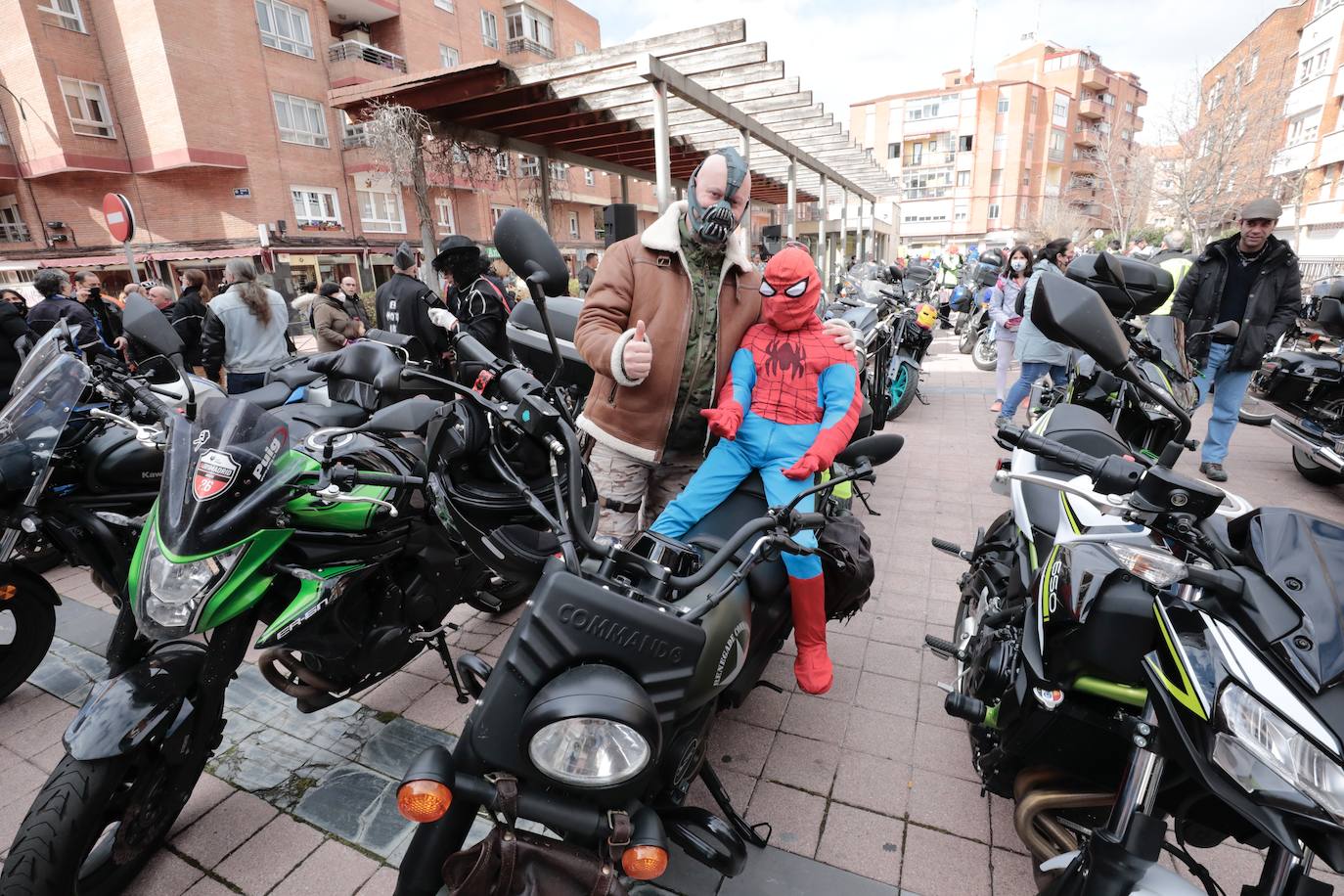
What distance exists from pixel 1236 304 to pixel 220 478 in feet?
21.5

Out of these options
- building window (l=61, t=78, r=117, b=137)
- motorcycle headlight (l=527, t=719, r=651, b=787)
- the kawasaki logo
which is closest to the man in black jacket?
the kawasaki logo

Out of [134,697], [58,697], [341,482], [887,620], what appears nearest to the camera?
[134,697]

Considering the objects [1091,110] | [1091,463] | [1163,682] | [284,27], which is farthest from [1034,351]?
[1091,110]

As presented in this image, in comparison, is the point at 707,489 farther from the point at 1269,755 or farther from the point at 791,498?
the point at 1269,755

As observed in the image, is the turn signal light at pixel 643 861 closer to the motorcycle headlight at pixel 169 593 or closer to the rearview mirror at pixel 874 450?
the rearview mirror at pixel 874 450

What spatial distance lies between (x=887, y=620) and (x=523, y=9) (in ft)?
110

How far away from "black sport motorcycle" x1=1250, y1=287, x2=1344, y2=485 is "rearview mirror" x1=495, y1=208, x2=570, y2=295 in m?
5.23

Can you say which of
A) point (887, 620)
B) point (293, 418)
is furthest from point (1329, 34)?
point (293, 418)

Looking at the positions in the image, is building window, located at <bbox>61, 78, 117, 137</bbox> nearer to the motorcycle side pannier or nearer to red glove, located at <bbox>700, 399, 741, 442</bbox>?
the motorcycle side pannier

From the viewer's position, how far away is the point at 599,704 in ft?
3.78

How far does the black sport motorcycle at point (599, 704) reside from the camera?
1.20 meters

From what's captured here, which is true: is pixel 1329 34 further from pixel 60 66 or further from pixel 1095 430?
pixel 60 66

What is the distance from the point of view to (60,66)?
61.7 feet

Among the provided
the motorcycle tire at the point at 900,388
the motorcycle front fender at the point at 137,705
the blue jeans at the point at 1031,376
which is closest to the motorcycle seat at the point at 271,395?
the motorcycle front fender at the point at 137,705
